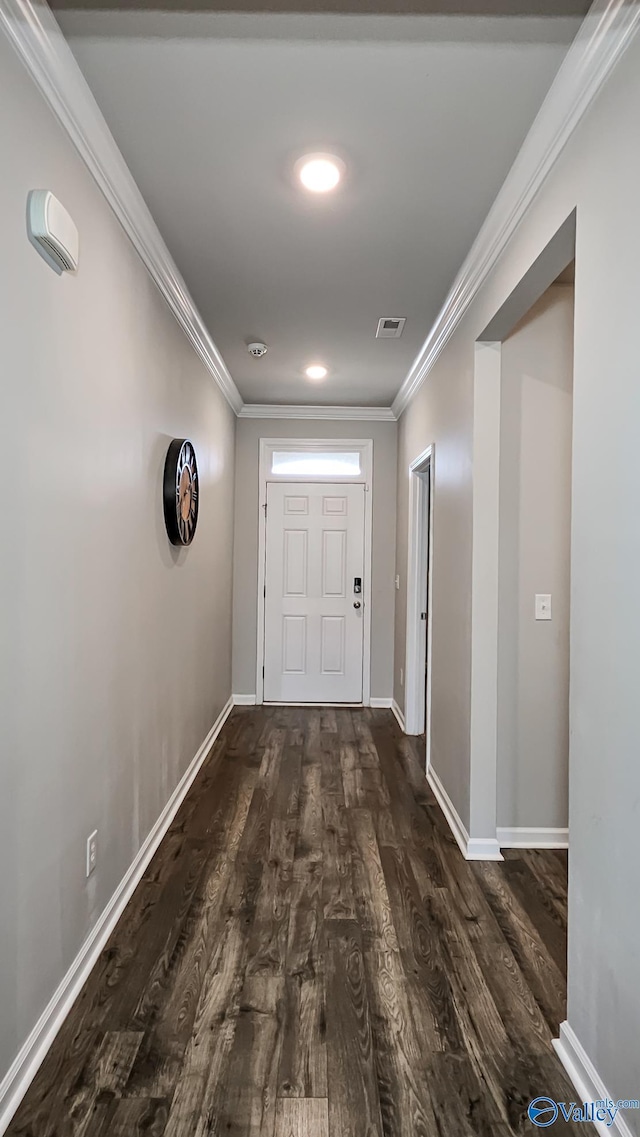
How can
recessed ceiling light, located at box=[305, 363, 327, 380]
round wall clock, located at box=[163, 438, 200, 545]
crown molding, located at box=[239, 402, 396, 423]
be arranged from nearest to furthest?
round wall clock, located at box=[163, 438, 200, 545], recessed ceiling light, located at box=[305, 363, 327, 380], crown molding, located at box=[239, 402, 396, 423]

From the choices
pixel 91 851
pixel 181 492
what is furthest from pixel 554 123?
pixel 91 851

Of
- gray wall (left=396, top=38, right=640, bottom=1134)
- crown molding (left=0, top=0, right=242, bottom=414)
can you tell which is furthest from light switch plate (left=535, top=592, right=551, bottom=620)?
crown molding (left=0, top=0, right=242, bottom=414)

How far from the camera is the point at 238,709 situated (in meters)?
5.37

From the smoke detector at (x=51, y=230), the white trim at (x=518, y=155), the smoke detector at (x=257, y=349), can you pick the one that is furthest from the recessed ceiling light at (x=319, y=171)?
the smoke detector at (x=257, y=349)

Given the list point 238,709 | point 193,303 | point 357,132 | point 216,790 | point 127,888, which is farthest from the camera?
point 238,709

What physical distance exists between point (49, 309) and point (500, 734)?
238 cm

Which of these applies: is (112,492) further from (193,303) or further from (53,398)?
(193,303)

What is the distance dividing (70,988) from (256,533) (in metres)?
4.01

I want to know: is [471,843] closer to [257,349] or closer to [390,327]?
[390,327]

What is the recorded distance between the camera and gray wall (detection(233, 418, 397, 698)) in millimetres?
5508

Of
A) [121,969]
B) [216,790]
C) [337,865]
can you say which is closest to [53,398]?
[121,969]

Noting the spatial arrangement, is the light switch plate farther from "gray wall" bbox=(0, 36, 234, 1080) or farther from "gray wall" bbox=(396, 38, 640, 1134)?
"gray wall" bbox=(0, 36, 234, 1080)

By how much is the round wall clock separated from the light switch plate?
168cm

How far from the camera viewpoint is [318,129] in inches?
73.2
